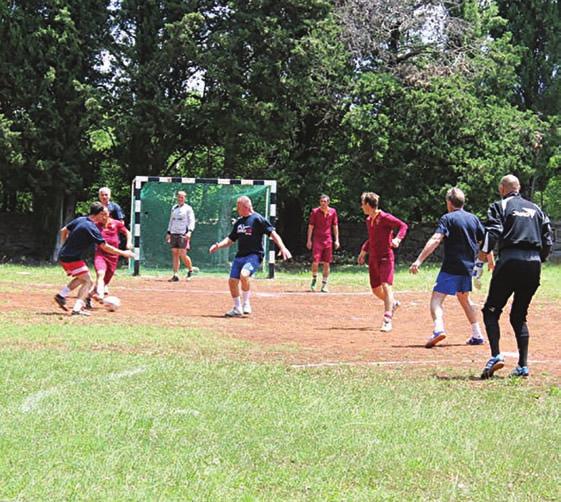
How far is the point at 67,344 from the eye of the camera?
9656 mm

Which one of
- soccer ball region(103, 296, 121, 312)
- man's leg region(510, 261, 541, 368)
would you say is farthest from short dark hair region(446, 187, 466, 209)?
soccer ball region(103, 296, 121, 312)

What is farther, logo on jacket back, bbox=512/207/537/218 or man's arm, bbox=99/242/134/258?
man's arm, bbox=99/242/134/258

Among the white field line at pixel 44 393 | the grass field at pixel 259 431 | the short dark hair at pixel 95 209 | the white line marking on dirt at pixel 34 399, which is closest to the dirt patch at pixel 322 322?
the grass field at pixel 259 431

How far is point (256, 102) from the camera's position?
27.1m

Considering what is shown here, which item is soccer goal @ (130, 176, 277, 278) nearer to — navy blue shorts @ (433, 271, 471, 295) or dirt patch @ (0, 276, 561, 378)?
dirt patch @ (0, 276, 561, 378)

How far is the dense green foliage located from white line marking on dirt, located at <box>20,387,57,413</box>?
1999 centimetres

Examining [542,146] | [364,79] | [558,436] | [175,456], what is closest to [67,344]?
[175,456]

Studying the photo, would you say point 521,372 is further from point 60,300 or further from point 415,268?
point 60,300

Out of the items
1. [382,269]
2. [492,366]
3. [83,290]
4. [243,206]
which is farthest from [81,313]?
[492,366]

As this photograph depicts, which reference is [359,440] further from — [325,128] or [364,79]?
[325,128]

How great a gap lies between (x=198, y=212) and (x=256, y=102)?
449cm

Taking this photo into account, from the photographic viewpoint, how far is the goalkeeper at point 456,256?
10.4 m

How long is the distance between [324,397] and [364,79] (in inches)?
850

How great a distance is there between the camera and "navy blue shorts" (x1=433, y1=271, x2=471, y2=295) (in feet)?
34.8
